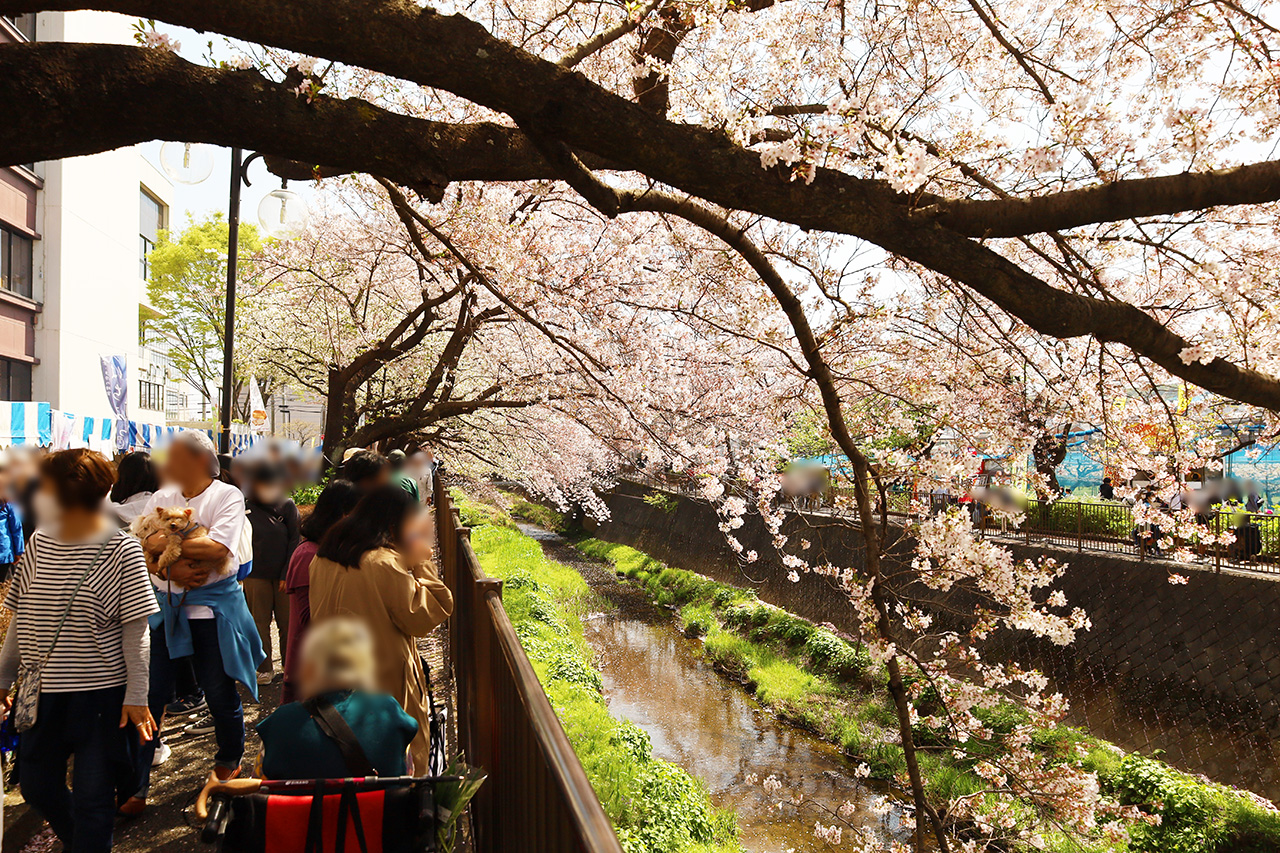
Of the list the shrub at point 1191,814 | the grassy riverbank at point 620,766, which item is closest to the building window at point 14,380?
the grassy riverbank at point 620,766

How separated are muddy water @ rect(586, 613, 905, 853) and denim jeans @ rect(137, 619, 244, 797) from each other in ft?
24.4

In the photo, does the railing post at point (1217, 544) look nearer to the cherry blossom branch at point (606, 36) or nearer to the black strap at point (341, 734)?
the cherry blossom branch at point (606, 36)

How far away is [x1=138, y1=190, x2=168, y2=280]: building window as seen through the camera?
27641mm

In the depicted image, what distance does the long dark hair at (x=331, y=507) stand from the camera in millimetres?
3713

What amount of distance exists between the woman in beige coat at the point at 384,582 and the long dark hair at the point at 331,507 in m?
0.73

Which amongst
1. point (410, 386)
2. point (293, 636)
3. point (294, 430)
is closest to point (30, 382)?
point (410, 386)

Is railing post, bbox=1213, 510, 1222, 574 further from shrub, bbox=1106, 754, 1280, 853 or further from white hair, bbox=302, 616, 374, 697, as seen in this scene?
white hair, bbox=302, 616, 374, 697

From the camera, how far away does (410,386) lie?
659 inches

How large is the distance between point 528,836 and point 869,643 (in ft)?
7.34

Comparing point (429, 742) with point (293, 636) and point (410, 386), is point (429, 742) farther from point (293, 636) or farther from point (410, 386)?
point (410, 386)

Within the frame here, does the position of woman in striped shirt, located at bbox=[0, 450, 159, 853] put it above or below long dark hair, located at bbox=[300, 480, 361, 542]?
below

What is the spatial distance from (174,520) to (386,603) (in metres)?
1.48

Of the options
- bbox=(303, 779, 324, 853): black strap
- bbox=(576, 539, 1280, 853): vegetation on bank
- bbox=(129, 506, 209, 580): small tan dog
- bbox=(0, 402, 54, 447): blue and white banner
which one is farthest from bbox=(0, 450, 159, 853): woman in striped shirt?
bbox=(0, 402, 54, 447): blue and white banner

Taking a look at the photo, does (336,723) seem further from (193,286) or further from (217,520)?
(193,286)
